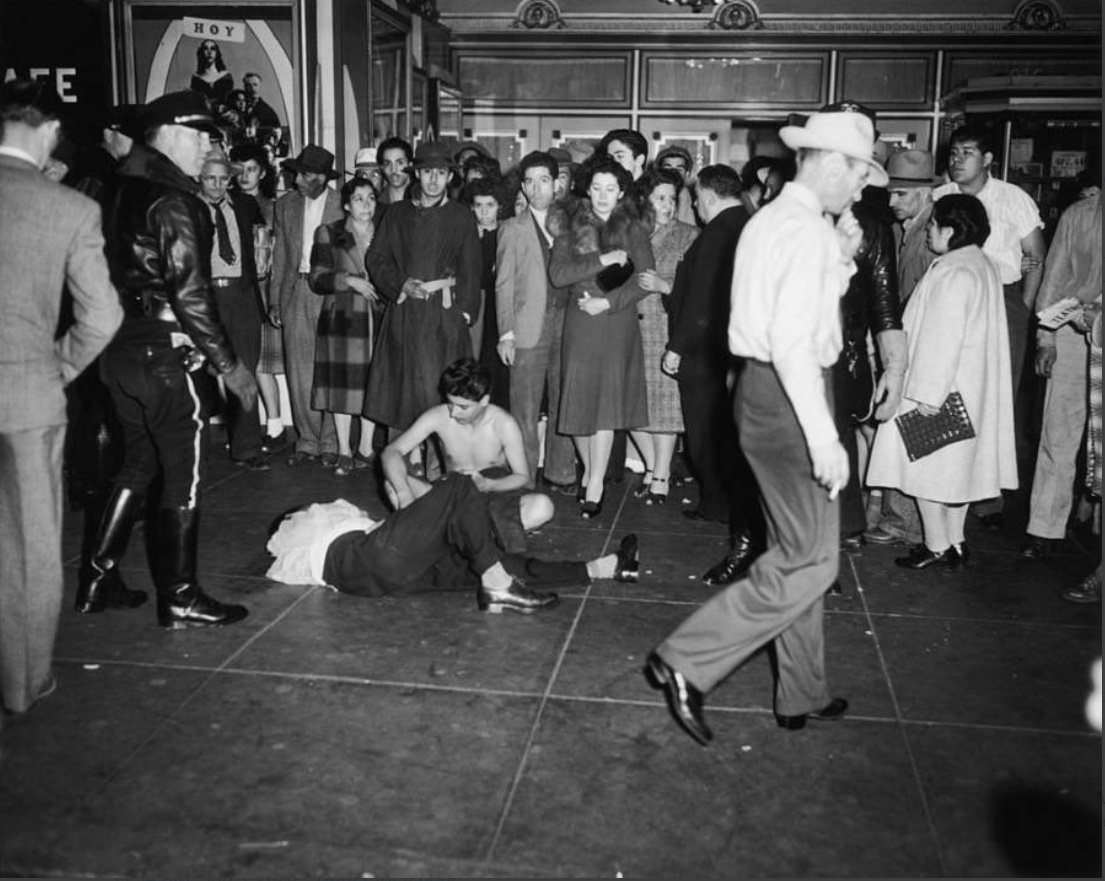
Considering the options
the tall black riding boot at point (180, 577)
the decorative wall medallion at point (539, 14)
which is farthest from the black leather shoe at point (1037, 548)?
the decorative wall medallion at point (539, 14)

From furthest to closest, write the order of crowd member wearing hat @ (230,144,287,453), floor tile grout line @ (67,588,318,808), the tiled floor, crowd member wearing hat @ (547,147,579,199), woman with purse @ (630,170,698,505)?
crowd member wearing hat @ (230,144,287,453) → crowd member wearing hat @ (547,147,579,199) → woman with purse @ (630,170,698,505) → floor tile grout line @ (67,588,318,808) → the tiled floor

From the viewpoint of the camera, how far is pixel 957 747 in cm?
343

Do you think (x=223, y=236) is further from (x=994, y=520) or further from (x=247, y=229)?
(x=994, y=520)

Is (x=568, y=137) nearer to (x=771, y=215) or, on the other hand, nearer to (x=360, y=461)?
(x=360, y=461)

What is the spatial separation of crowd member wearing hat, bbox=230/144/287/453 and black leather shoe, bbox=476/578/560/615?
3.36 m

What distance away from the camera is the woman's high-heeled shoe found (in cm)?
639

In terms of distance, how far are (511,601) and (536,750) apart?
1189 mm

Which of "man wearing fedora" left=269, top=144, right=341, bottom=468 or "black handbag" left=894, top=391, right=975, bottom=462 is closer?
"black handbag" left=894, top=391, right=975, bottom=462

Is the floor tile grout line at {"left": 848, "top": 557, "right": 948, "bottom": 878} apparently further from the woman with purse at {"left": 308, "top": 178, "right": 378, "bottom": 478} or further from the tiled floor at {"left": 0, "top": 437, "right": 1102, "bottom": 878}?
the woman with purse at {"left": 308, "top": 178, "right": 378, "bottom": 478}

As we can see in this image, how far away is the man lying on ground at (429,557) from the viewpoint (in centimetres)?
446

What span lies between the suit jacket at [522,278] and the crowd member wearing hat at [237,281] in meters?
1.69

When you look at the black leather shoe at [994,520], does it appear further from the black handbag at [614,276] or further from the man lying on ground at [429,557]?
the black handbag at [614,276]

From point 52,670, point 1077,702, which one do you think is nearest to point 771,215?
point 1077,702

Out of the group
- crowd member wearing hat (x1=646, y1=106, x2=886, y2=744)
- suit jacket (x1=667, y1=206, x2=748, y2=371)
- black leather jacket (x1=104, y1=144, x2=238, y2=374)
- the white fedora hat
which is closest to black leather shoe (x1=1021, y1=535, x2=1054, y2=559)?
suit jacket (x1=667, y1=206, x2=748, y2=371)
